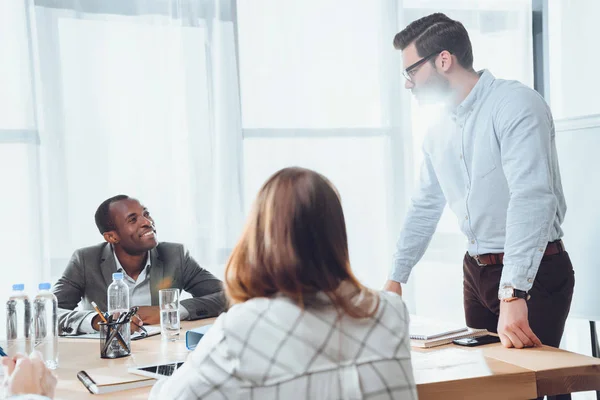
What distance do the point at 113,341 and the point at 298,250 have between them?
0.92 m

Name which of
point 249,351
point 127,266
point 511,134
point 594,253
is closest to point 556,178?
point 511,134

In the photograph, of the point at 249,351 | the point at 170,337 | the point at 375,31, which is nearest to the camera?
the point at 249,351

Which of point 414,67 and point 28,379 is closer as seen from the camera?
point 28,379

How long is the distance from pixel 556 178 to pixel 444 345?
63cm

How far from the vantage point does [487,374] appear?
1.48 meters

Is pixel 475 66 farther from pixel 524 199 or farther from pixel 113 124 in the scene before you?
pixel 524 199

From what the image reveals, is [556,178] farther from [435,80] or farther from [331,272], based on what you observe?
[331,272]

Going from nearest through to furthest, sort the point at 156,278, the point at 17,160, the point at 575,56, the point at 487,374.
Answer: the point at 487,374
the point at 156,278
the point at 17,160
the point at 575,56

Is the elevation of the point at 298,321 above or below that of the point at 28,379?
above

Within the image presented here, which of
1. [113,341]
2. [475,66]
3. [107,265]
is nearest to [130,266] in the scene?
[107,265]

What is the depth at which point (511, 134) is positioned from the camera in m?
1.94

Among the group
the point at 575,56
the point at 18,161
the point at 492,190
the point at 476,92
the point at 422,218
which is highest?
the point at 575,56

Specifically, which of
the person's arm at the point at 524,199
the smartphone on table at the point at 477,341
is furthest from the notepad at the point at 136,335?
the person's arm at the point at 524,199

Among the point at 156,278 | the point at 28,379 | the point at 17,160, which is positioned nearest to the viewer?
the point at 28,379
